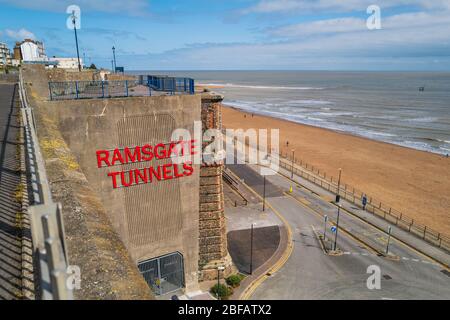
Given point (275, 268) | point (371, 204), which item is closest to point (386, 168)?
point (371, 204)

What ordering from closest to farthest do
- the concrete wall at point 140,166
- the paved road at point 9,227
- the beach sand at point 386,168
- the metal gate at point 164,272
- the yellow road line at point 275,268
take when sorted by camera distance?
the paved road at point 9,227, the concrete wall at point 140,166, the metal gate at point 164,272, the yellow road line at point 275,268, the beach sand at point 386,168

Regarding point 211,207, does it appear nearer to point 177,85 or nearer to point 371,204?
point 177,85

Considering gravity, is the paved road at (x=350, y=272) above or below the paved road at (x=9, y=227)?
below

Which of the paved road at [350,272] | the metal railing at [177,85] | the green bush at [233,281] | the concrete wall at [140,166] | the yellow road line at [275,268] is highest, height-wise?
the metal railing at [177,85]

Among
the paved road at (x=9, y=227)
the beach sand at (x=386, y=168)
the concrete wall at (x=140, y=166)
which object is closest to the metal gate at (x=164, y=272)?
the concrete wall at (x=140, y=166)

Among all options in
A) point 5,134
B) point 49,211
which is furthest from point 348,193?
point 49,211

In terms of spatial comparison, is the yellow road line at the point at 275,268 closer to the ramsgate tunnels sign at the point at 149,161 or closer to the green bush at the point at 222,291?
the green bush at the point at 222,291

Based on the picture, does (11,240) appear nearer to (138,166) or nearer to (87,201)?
(87,201)
